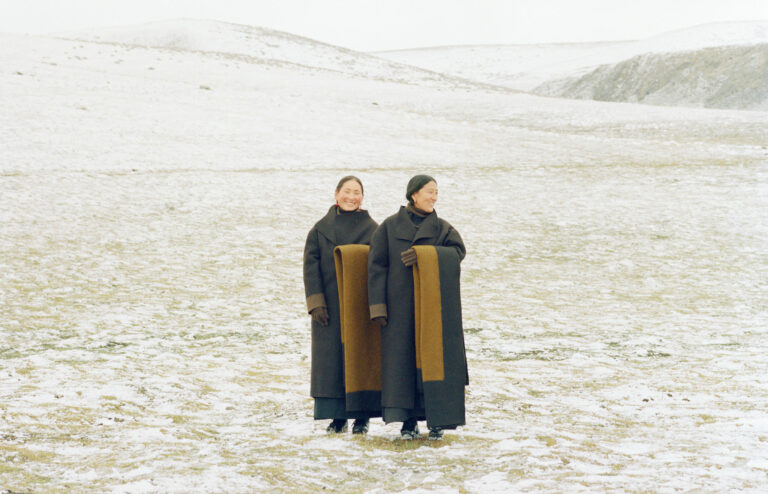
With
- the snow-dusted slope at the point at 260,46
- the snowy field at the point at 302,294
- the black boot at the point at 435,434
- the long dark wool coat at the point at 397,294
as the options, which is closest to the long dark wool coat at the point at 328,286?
the long dark wool coat at the point at 397,294

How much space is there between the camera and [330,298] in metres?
6.82

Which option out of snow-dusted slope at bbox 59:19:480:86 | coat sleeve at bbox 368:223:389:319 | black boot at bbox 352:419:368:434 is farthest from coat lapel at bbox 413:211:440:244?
snow-dusted slope at bbox 59:19:480:86

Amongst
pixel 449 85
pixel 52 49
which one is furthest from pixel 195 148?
pixel 449 85

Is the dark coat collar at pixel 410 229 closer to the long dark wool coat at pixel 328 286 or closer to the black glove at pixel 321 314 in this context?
the long dark wool coat at pixel 328 286

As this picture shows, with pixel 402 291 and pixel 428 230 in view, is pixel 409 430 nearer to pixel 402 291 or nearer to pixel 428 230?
pixel 402 291

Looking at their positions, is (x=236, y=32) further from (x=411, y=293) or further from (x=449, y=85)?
(x=411, y=293)

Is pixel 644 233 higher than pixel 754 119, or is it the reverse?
pixel 754 119

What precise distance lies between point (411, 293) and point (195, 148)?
17.6 m

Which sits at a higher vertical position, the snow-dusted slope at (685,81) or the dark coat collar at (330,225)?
the snow-dusted slope at (685,81)

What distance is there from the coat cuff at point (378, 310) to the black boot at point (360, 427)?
39.3 inches

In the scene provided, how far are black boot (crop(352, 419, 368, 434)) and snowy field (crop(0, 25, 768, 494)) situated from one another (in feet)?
0.79

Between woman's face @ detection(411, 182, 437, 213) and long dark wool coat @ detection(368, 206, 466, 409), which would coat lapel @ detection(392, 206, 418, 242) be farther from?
woman's face @ detection(411, 182, 437, 213)

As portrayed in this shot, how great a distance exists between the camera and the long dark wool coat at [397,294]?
6.42 metres

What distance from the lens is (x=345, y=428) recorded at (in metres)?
6.89
